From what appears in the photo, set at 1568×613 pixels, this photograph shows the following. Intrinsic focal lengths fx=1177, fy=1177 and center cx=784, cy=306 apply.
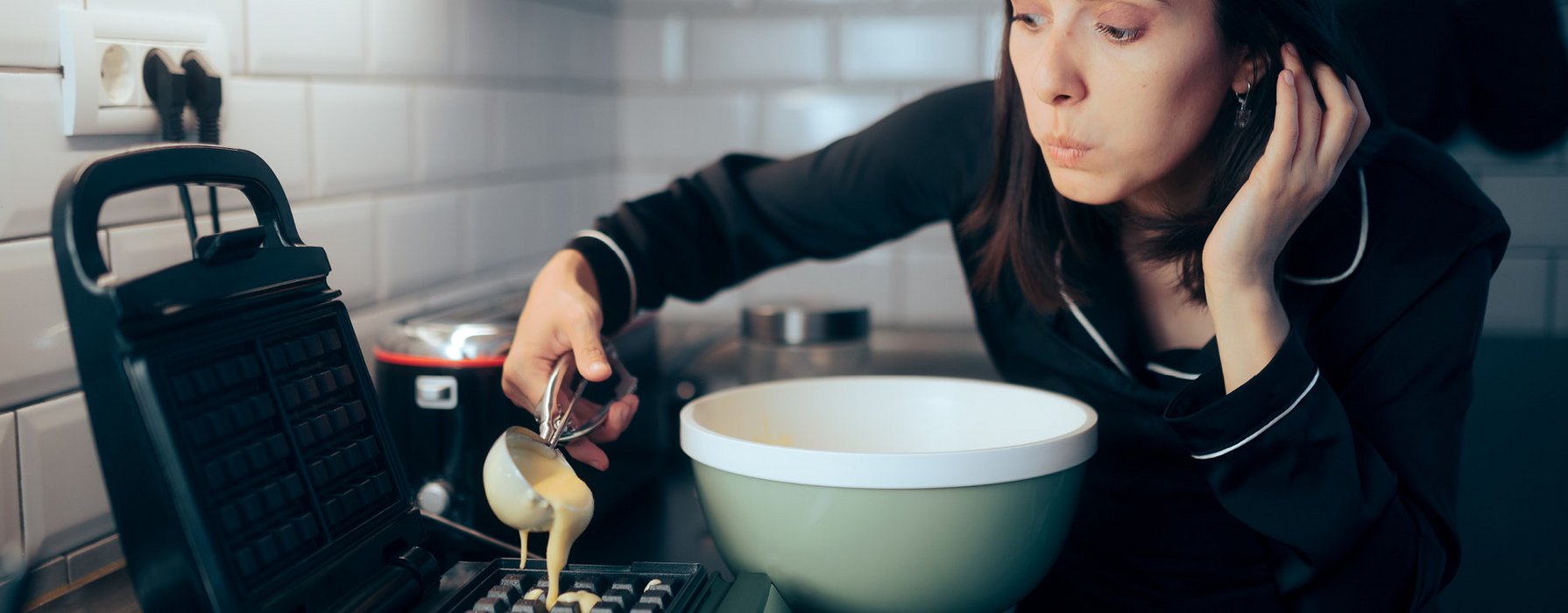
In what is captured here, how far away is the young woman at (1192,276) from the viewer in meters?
0.90

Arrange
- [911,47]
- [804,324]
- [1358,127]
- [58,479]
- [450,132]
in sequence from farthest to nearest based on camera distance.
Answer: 1. [911,47]
2. [804,324]
3. [450,132]
4. [1358,127]
5. [58,479]

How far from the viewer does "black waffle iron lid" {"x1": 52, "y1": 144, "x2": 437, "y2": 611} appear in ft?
1.92

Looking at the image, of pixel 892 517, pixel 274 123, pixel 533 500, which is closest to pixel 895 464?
pixel 892 517

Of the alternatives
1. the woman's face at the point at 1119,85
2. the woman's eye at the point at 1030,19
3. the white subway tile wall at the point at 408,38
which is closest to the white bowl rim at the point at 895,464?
the woman's face at the point at 1119,85

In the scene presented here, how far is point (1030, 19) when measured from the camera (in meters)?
0.99

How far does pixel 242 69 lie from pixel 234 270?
0.42m

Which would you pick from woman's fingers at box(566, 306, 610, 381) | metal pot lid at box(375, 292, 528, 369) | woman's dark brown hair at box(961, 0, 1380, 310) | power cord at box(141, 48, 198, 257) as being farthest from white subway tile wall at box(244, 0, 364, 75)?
woman's dark brown hair at box(961, 0, 1380, 310)

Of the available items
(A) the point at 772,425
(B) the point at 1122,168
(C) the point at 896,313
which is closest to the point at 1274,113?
(B) the point at 1122,168

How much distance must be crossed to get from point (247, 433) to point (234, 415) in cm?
2

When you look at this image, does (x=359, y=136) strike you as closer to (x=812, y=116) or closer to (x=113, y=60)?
(x=113, y=60)

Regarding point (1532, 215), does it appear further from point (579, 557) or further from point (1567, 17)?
point (579, 557)

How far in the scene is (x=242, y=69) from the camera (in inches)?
39.8

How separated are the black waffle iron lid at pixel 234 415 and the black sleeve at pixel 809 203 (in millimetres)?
463

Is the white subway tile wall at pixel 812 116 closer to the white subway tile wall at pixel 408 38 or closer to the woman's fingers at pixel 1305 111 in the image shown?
the white subway tile wall at pixel 408 38
